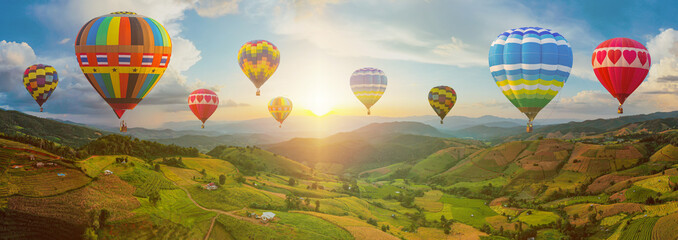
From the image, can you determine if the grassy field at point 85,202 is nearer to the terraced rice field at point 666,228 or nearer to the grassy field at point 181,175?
the grassy field at point 181,175

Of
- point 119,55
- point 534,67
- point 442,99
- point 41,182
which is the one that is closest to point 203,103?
point 119,55

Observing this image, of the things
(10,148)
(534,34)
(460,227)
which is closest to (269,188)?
(460,227)

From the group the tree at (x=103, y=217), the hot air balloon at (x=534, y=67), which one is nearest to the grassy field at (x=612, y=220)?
the hot air balloon at (x=534, y=67)

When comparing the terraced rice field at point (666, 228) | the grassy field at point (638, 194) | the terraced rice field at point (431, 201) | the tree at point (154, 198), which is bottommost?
the terraced rice field at point (431, 201)

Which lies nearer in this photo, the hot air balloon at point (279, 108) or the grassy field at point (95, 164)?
the grassy field at point (95, 164)

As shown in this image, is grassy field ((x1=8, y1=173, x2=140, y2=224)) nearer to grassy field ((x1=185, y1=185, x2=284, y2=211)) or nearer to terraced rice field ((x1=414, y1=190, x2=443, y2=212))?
grassy field ((x1=185, y1=185, x2=284, y2=211))

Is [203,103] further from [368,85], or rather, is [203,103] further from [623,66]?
[623,66]
